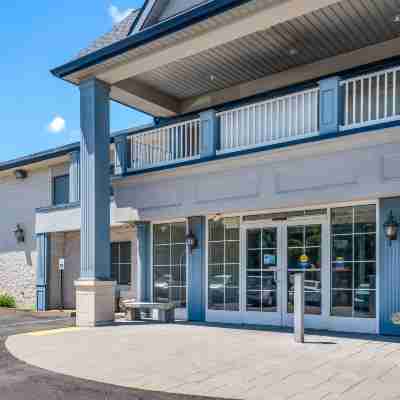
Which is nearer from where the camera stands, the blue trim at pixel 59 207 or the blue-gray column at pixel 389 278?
the blue-gray column at pixel 389 278

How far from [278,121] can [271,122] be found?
5.8 inches

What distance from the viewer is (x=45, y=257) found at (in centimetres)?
1683

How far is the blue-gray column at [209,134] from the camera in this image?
1107cm

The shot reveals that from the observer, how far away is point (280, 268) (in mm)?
10523

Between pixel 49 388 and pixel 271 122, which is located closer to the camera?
pixel 49 388

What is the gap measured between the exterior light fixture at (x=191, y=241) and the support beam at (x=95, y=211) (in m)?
1.99

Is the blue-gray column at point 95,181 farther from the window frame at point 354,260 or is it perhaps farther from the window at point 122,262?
the window frame at point 354,260

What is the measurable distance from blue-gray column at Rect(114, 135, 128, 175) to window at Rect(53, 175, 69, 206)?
4.98 m

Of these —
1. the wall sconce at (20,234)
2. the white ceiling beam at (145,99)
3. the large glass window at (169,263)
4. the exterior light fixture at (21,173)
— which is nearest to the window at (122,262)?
the large glass window at (169,263)

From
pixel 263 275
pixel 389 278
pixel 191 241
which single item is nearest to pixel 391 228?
pixel 389 278

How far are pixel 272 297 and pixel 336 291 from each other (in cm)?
149

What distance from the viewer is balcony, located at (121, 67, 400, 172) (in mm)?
9266

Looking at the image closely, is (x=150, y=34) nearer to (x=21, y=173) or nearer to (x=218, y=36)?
(x=218, y=36)

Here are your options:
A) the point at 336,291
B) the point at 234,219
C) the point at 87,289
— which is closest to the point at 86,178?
the point at 87,289
